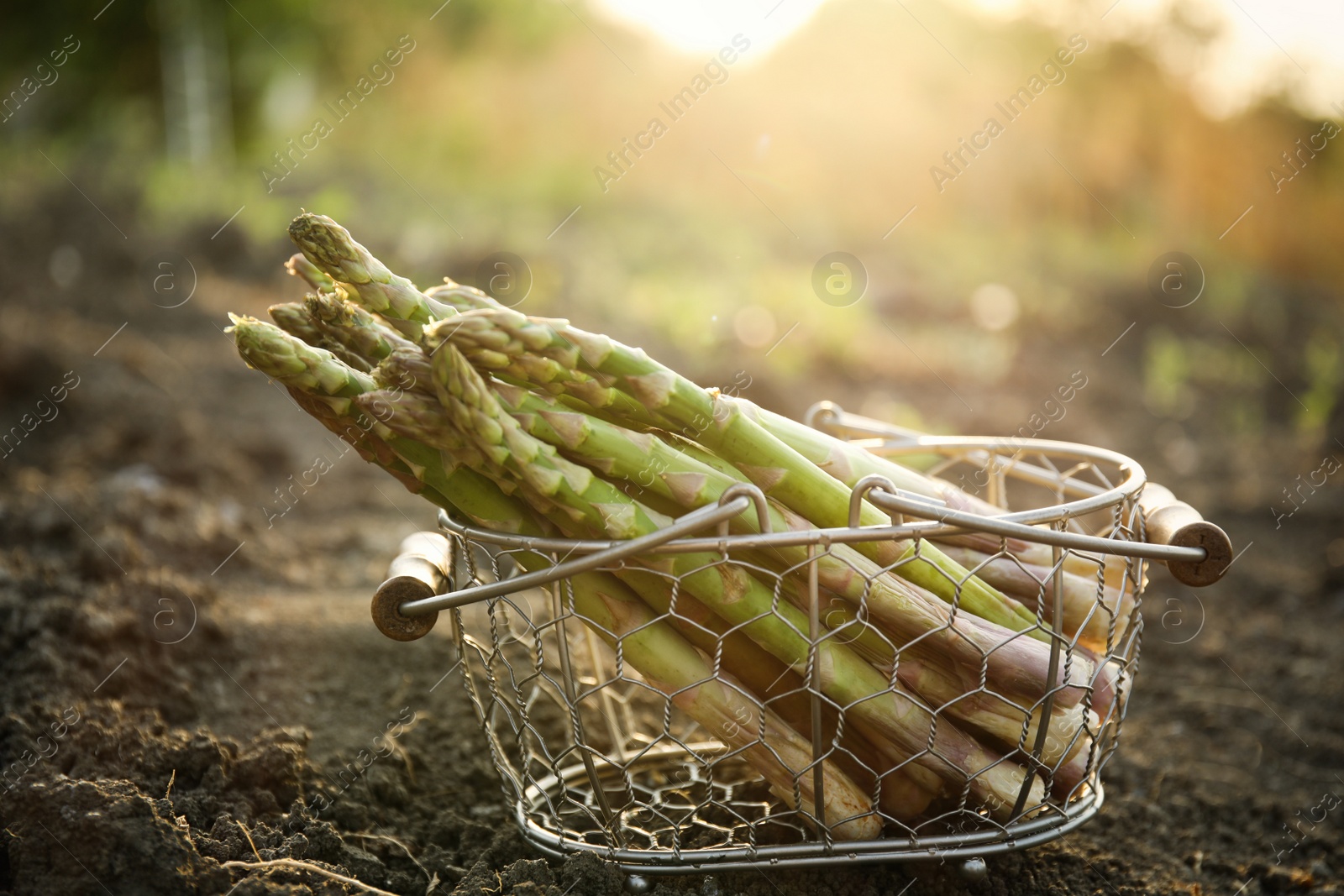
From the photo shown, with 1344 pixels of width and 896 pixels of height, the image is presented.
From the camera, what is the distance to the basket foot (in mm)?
1281

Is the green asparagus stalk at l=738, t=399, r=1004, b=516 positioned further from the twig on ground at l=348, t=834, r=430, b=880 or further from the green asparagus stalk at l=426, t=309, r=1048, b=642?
the twig on ground at l=348, t=834, r=430, b=880

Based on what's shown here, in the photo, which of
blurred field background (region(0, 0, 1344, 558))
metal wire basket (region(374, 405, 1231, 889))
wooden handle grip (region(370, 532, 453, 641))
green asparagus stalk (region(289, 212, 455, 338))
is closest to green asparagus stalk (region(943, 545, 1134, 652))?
metal wire basket (region(374, 405, 1231, 889))

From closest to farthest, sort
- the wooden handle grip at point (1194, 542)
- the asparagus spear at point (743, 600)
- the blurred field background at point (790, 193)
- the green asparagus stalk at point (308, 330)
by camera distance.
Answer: the asparagus spear at point (743, 600) < the wooden handle grip at point (1194, 542) < the green asparagus stalk at point (308, 330) < the blurred field background at point (790, 193)

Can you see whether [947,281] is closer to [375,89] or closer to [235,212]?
[235,212]

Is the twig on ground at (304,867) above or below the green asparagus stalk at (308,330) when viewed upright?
below

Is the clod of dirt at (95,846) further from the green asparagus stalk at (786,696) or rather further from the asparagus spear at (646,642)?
the green asparagus stalk at (786,696)

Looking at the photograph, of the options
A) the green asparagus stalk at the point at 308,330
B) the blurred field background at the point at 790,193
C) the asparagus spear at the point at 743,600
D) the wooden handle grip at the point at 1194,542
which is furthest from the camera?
the blurred field background at the point at 790,193

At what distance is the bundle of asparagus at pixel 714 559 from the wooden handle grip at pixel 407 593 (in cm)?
9

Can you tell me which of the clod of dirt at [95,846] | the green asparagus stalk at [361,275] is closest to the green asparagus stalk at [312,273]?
the green asparagus stalk at [361,275]

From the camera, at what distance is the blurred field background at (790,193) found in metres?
5.06

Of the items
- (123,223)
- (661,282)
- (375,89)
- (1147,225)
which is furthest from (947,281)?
(375,89)

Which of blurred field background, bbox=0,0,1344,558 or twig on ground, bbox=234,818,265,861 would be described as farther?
blurred field background, bbox=0,0,1344,558

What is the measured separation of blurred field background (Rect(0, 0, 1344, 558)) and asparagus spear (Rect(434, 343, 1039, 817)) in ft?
9.39

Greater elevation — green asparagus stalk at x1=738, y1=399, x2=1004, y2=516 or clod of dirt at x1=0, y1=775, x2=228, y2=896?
green asparagus stalk at x1=738, y1=399, x2=1004, y2=516
